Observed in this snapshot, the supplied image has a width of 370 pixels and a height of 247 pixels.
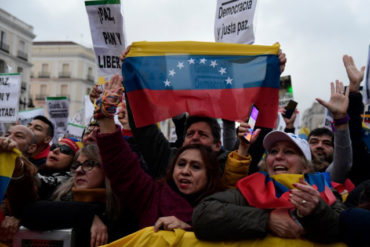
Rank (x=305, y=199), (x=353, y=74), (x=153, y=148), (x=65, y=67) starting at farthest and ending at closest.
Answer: (x=65, y=67)
(x=353, y=74)
(x=153, y=148)
(x=305, y=199)

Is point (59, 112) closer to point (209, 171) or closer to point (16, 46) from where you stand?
point (209, 171)

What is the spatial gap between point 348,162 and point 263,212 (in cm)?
166

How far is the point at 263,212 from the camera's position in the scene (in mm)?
2811

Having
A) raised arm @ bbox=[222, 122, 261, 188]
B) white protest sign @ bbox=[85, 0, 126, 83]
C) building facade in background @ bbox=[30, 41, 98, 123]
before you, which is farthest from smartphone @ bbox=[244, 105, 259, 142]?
building facade in background @ bbox=[30, 41, 98, 123]

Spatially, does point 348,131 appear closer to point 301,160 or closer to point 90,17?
point 301,160

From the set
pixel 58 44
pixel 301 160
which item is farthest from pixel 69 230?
pixel 58 44

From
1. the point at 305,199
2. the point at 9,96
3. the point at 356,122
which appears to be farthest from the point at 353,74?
the point at 9,96

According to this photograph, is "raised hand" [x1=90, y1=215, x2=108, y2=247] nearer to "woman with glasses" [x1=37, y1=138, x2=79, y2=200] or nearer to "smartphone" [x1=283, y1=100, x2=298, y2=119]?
"woman with glasses" [x1=37, y1=138, x2=79, y2=200]

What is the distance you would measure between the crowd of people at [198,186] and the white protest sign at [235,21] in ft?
4.76

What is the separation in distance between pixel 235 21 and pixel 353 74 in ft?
6.22

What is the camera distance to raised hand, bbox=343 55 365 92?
4.14 meters

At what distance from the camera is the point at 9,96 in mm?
7867

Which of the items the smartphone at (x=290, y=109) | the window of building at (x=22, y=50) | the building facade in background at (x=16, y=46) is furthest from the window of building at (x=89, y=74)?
the smartphone at (x=290, y=109)

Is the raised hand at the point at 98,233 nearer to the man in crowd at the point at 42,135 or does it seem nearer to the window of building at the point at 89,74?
the man in crowd at the point at 42,135
